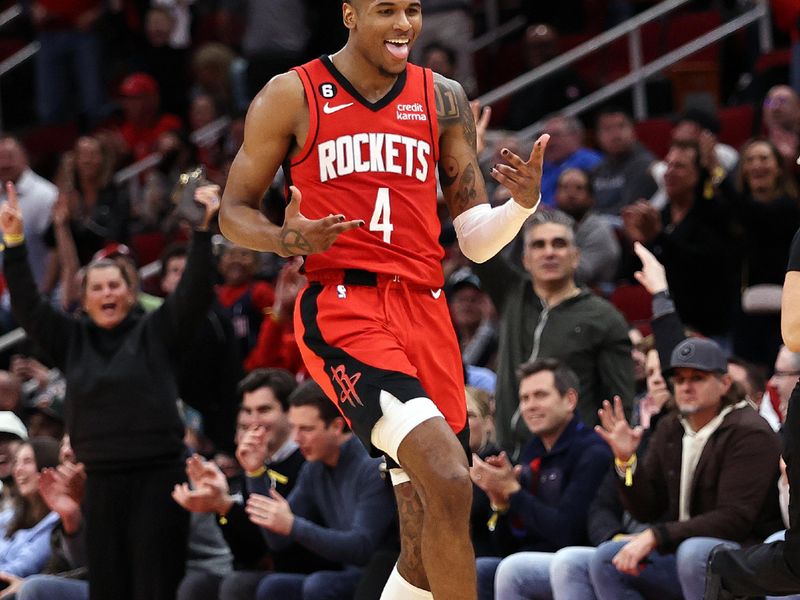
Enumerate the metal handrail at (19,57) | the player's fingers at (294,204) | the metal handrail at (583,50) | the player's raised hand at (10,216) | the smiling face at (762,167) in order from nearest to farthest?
the player's fingers at (294,204), the player's raised hand at (10,216), the smiling face at (762,167), the metal handrail at (583,50), the metal handrail at (19,57)

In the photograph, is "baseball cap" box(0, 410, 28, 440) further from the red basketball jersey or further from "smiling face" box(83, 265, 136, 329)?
the red basketball jersey

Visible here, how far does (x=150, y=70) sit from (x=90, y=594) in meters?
7.82

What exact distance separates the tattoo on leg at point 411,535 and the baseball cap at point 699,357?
1.86 meters

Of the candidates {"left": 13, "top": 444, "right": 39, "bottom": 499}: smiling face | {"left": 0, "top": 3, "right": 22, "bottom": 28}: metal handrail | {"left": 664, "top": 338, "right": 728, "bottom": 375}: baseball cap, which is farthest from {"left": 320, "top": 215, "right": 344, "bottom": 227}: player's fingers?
{"left": 0, "top": 3, "right": 22, "bottom": 28}: metal handrail

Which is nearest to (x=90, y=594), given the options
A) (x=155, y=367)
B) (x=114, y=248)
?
(x=155, y=367)

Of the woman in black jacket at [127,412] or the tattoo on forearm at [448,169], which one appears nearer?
the tattoo on forearm at [448,169]

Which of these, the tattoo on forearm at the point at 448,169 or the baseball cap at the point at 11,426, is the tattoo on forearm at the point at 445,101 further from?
the baseball cap at the point at 11,426

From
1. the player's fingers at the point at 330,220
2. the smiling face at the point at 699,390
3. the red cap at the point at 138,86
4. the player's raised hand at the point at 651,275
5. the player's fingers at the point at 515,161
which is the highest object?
the red cap at the point at 138,86

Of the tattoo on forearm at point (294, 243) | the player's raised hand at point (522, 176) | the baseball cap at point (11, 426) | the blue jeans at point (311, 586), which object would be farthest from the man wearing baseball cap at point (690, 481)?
the baseball cap at point (11, 426)

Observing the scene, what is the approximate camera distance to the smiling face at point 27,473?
334 inches

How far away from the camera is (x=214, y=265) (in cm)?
763

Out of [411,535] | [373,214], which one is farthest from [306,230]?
→ [411,535]

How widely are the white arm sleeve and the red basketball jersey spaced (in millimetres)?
163

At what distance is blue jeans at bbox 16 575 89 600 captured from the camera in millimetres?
7832
